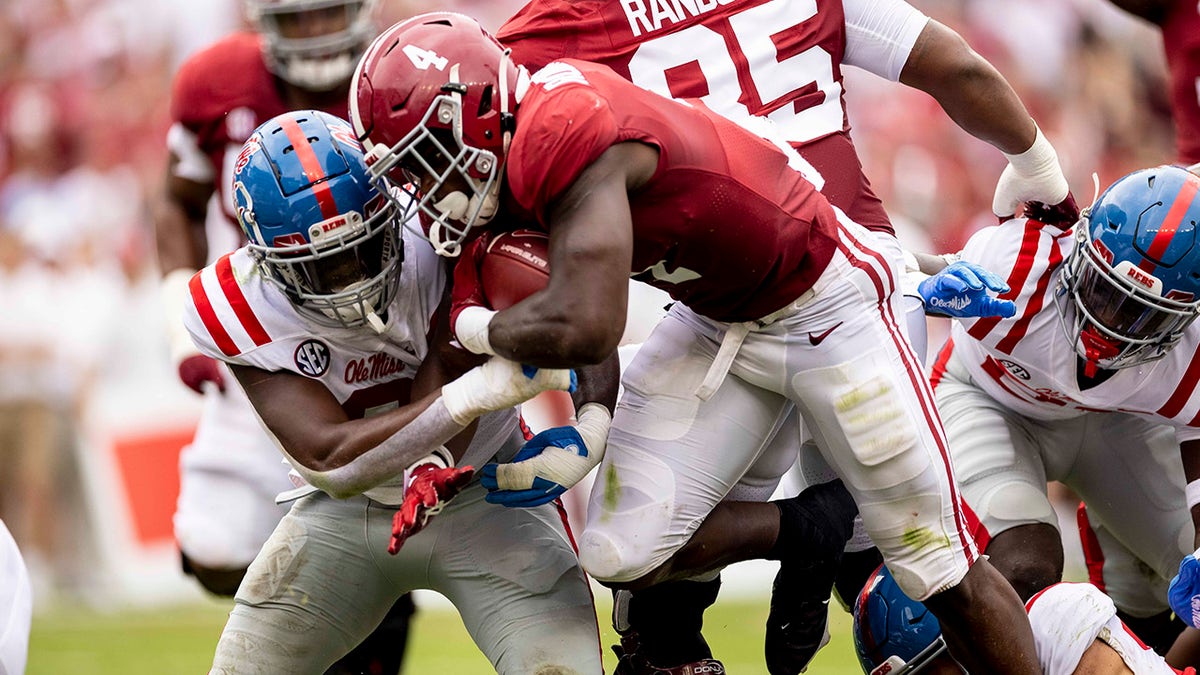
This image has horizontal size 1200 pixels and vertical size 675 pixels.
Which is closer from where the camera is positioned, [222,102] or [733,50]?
[733,50]

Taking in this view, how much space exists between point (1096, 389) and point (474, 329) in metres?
1.63

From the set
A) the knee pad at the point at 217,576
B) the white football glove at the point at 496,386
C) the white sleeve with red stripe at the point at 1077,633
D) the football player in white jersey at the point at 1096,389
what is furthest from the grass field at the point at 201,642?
the white football glove at the point at 496,386

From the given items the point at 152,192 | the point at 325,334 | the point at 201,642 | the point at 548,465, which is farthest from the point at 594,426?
the point at 152,192

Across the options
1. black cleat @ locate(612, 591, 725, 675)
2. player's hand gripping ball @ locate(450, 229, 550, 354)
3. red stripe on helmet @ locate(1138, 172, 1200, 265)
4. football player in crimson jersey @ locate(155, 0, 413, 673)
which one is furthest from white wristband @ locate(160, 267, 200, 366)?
red stripe on helmet @ locate(1138, 172, 1200, 265)

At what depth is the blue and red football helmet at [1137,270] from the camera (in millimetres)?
3363

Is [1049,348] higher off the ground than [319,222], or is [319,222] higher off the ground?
[319,222]

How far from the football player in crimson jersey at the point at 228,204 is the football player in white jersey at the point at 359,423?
38.0 inches

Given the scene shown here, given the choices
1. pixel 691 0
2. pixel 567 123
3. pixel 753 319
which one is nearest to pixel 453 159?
pixel 567 123

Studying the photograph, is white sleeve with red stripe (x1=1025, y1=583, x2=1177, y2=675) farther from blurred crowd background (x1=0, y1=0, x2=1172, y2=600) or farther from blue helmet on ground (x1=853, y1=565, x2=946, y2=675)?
blurred crowd background (x1=0, y1=0, x2=1172, y2=600)

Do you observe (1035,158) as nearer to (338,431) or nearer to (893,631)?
(893,631)

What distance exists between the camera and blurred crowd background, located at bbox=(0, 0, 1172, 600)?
24.6 feet

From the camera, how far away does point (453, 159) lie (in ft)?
9.14

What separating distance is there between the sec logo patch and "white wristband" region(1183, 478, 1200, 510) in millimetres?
1995

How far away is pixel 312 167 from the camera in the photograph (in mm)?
3014
